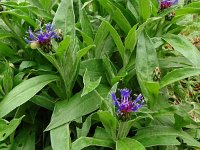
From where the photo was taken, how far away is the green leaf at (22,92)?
2.15 m

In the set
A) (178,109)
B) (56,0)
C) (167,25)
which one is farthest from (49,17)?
(178,109)

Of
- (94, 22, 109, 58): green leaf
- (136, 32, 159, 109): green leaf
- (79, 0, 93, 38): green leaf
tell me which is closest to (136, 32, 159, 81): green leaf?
(136, 32, 159, 109): green leaf

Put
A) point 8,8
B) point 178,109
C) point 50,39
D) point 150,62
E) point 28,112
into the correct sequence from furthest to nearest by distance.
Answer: point 8,8, point 28,112, point 150,62, point 178,109, point 50,39

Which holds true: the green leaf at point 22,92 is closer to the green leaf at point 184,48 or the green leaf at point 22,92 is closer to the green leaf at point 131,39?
the green leaf at point 131,39

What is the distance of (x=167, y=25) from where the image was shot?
260 centimetres

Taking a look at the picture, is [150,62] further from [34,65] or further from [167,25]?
[34,65]

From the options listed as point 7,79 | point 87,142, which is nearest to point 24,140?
point 7,79

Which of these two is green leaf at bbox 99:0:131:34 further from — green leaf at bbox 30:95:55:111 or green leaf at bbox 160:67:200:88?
green leaf at bbox 30:95:55:111

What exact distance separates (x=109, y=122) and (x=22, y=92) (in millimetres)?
477

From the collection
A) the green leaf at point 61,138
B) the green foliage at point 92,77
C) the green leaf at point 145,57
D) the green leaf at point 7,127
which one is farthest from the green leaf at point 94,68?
the green leaf at point 7,127

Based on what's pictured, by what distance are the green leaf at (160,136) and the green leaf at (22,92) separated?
53 centimetres

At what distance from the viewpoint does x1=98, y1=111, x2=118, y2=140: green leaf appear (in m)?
1.99

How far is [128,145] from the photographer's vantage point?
6.79 ft

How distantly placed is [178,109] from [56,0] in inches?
42.3
